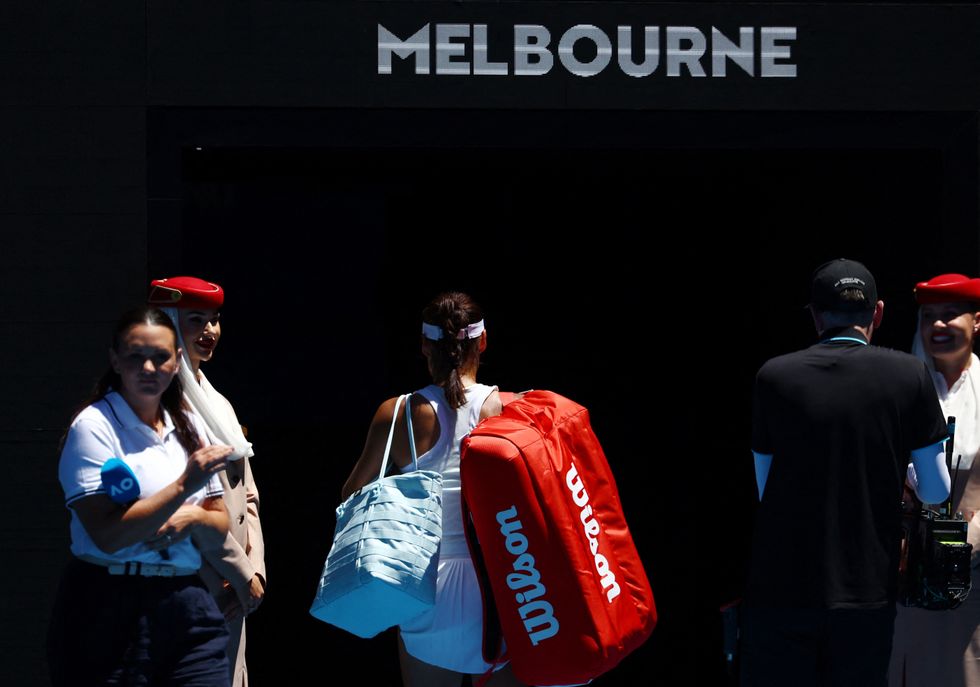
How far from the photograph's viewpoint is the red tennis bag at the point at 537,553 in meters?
4.43

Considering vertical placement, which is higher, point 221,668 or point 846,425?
point 846,425

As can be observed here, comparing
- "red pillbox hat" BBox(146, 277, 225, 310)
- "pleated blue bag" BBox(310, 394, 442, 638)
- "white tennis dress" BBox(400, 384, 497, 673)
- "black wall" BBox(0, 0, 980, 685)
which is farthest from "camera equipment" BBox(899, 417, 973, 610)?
"red pillbox hat" BBox(146, 277, 225, 310)

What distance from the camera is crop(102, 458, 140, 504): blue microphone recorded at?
3812 mm

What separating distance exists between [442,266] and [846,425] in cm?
281

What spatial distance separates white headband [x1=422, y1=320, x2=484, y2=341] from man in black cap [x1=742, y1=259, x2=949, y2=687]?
1.04m

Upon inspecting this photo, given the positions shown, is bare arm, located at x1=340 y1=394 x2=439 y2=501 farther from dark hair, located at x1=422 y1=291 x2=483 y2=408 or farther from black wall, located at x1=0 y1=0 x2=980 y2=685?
black wall, located at x1=0 y1=0 x2=980 y2=685

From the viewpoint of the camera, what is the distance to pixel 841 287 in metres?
4.27

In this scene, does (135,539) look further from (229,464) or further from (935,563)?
(935,563)

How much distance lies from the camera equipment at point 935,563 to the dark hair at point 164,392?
2.38m

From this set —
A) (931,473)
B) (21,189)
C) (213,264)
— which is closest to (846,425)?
(931,473)

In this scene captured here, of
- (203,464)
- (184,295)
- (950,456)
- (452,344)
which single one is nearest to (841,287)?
(950,456)

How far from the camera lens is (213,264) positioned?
6.33 metres

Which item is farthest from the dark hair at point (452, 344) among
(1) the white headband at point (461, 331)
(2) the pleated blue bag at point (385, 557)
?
(2) the pleated blue bag at point (385, 557)

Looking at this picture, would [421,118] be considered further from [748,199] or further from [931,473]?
[931,473]
